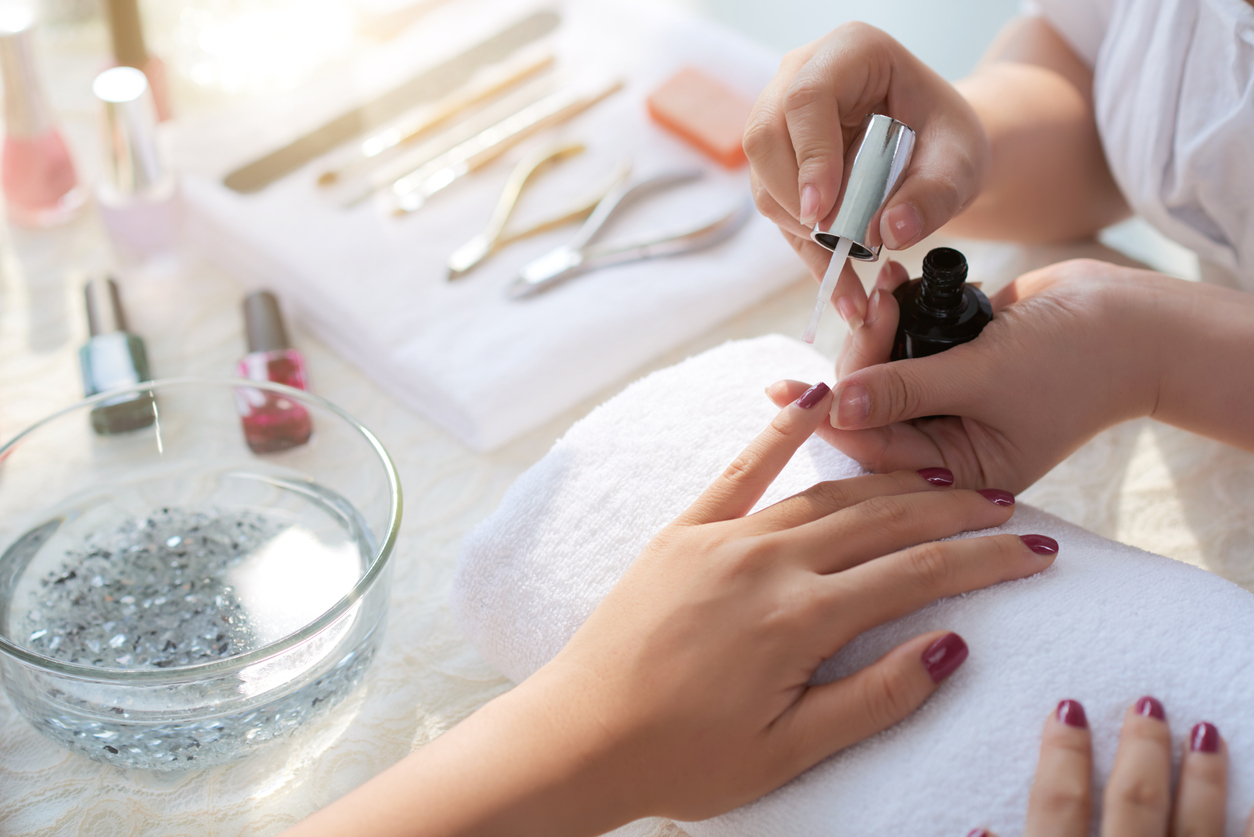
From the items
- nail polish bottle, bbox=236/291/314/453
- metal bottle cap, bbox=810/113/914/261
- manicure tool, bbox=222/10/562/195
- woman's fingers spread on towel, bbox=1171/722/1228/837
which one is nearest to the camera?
woman's fingers spread on towel, bbox=1171/722/1228/837

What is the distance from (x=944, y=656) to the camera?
45 centimetres

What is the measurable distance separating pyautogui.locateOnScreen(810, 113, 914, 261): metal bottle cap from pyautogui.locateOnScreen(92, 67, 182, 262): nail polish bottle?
0.60 metres

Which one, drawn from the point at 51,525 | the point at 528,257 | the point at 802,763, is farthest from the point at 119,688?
the point at 528,257

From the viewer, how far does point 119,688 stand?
0.51 m

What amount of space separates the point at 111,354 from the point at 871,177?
57cm

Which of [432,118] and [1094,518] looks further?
[432,118]

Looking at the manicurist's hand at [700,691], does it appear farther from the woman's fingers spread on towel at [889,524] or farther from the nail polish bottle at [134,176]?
the nail polish bottle at [134,176]

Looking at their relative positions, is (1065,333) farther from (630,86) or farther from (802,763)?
(630,86)

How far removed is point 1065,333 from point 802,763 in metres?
0.29

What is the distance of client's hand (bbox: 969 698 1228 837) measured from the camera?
401 millimetres

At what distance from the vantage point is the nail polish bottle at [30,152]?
87cm

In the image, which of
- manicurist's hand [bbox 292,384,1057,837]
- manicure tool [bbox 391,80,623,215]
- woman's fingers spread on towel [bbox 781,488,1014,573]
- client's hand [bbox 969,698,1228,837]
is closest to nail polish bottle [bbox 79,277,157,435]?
manicure tool [bbox 391,80,623,215]

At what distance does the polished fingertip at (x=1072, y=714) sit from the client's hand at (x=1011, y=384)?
6.2 inches

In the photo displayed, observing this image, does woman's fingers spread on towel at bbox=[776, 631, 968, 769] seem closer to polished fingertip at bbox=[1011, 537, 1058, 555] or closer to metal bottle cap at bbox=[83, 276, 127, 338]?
polished fingertip at bbox=[1011, 537, 1058, 555]
